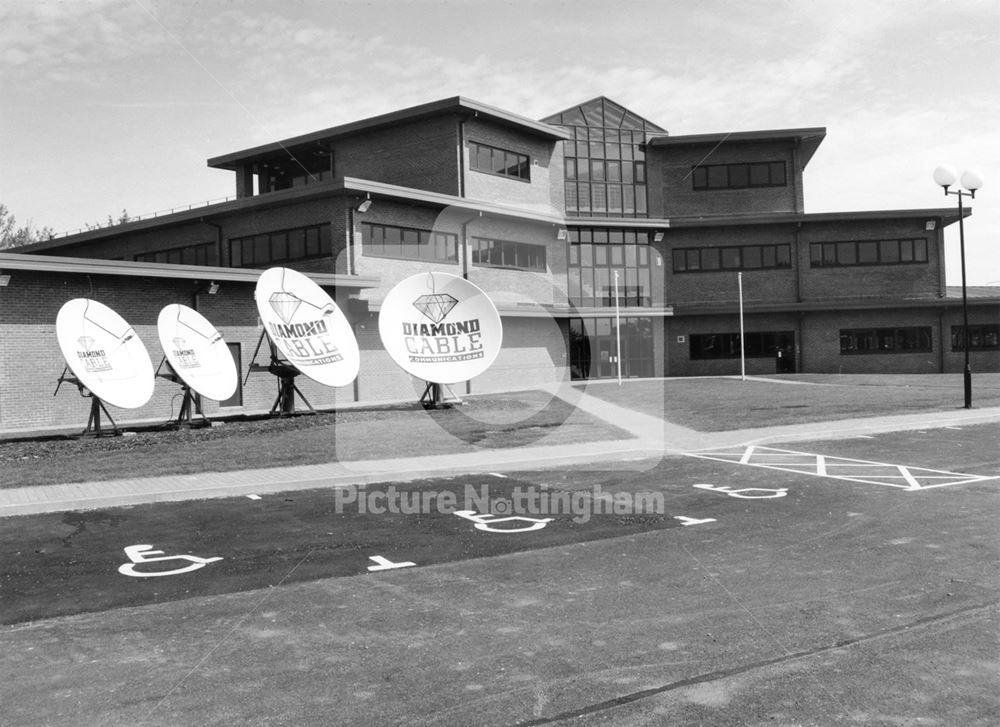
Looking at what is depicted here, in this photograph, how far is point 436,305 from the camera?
23719 millimetres

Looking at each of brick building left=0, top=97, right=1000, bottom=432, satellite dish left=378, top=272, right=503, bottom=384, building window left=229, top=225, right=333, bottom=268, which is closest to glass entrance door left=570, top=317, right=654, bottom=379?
brick building left=0, top=97, right=1000, bottom=432

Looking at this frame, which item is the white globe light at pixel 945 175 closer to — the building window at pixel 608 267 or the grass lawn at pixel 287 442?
the grass lawn at pixel 287 442

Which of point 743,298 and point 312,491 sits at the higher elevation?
point 743,298

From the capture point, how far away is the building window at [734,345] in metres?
44.9

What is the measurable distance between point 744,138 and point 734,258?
6854 mm

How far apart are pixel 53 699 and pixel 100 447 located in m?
13.7

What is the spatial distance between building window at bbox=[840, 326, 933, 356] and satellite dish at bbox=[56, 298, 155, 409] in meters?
36.7

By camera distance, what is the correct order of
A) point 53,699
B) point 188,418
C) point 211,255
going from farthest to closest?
point 211,255 → point 188,418 → point 53,699

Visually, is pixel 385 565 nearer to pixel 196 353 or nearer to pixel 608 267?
pixel 196 353

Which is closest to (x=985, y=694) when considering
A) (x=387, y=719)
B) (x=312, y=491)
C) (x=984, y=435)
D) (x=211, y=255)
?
(x=387, y=719)

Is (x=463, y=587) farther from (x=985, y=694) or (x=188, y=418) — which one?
(x=188, y=418)

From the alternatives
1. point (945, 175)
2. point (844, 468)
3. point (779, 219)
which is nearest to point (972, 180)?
point (945, 175)

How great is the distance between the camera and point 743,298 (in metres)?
45.8

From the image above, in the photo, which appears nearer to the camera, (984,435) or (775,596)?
(775,596)
